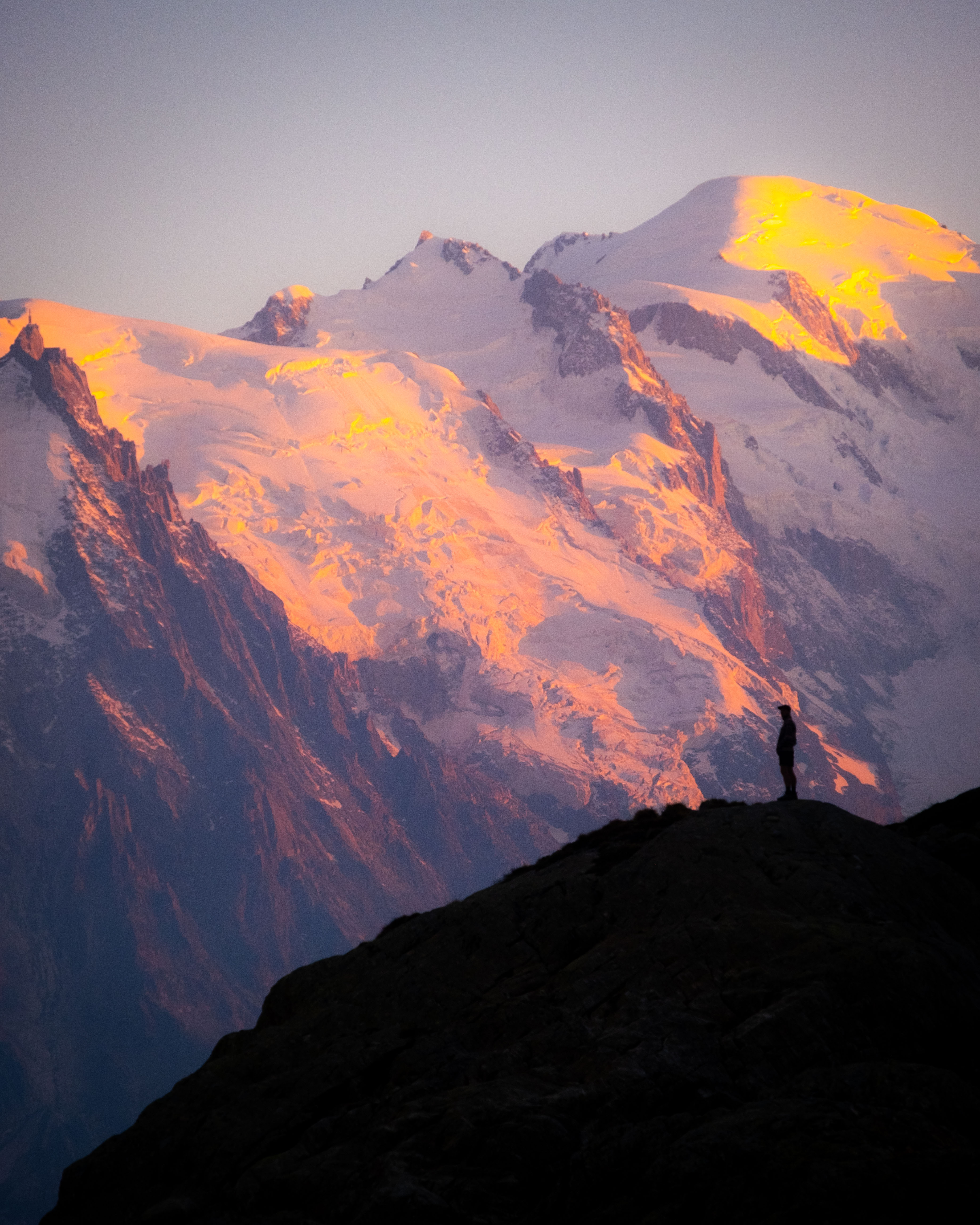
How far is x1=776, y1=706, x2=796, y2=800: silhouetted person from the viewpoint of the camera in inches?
1298

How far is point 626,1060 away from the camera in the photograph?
68.9 ft

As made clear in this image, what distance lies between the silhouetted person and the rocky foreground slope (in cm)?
318

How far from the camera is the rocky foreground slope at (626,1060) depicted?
18.2 metres

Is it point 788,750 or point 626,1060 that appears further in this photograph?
point 788,750

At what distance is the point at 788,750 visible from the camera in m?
33.1

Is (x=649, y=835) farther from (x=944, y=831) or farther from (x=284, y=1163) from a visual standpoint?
(x=284, y=1163)

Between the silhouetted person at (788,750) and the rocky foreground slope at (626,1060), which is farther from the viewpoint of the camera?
the silhouetted person at (788,750)

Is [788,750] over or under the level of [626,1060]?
under

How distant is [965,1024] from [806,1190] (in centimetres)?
649

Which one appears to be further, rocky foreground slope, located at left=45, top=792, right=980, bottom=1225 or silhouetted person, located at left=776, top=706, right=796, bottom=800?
silhouetted person, located at left=776, top=706, right=796, bottom=800

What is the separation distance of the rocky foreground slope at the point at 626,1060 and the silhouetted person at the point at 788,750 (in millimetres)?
3178

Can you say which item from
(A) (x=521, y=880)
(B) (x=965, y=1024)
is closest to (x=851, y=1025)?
(B) (x=965, y=1024)

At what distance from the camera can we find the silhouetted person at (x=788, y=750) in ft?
108

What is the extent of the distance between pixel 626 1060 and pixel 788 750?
14144 millimetres
